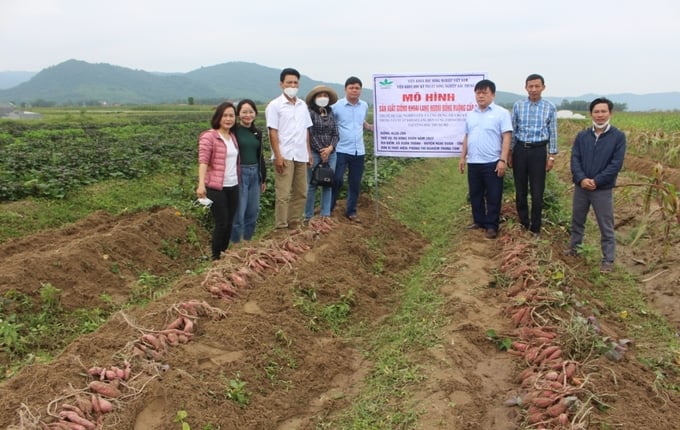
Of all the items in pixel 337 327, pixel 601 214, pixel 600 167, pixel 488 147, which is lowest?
pixel 337 327

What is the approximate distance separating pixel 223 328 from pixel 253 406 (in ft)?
2.63

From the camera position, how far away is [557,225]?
798 centimetres

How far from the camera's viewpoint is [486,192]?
23.7ft

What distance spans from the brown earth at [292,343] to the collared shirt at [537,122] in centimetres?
133

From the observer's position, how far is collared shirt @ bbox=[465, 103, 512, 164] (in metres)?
6.71

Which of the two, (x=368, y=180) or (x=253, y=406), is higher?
(x=368, y=180)

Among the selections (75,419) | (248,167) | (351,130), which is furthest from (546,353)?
(351,130)

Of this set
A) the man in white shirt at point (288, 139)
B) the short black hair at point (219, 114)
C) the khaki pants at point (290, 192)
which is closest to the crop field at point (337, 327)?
the khaki pants at point (290, 192)

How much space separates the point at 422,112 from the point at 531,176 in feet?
6.38

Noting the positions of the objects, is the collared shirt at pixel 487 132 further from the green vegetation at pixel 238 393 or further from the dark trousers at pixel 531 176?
the green vegetation at pixel 238 393

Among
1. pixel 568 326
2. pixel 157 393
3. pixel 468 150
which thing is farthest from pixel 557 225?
pixel 157 393

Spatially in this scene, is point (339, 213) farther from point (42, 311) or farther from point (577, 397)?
point (577, 397)

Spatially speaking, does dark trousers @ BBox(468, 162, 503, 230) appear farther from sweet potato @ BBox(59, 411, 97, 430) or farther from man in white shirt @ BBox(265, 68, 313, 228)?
sweet potato @ BBox(59, 411, 97, 430)

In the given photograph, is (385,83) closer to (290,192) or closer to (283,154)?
(283,154)
